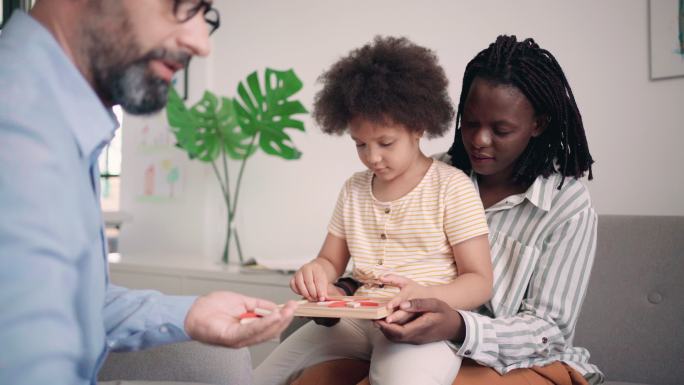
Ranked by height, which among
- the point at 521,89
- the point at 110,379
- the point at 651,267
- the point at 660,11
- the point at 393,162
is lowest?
the point at 110,379

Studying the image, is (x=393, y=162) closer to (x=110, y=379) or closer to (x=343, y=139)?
(x=110, y=379)

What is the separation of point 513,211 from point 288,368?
68 centimetres

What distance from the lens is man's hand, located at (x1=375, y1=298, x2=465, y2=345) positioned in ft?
3.90

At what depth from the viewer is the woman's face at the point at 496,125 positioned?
5.05 ft

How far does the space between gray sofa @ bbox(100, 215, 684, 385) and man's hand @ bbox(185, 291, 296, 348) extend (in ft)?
3.94

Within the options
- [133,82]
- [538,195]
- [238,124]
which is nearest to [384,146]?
[538,195]

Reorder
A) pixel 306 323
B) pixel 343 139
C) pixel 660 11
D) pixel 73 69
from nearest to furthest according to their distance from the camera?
pixel 73 69 < pixel 306 323 < pixel 660 11 < pixel 343 139

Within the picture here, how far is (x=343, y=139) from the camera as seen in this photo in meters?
3.07

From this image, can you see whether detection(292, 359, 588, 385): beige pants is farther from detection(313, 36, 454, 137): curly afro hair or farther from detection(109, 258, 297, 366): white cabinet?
detection(109, 258, 297, 366): white cabinet

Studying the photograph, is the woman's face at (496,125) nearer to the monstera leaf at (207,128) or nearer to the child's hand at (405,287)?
the child's hand at (405,287)

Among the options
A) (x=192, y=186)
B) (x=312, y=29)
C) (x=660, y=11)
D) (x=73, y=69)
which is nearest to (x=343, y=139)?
(x=312, y=29)

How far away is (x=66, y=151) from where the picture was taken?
69 centimetres

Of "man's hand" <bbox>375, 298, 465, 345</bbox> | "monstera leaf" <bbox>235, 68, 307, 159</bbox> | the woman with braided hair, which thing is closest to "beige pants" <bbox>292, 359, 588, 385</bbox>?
the woman with braided hair

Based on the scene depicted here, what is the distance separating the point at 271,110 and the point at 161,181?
4.18ft
